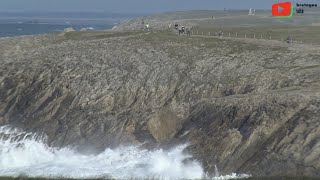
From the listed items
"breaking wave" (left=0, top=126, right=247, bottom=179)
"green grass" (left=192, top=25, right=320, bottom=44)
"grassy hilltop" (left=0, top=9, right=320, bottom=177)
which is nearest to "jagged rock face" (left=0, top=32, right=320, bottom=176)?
"grassy hilltop" (left=0, top=9, right=320, bottom=177)

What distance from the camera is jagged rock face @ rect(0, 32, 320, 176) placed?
40.0 metres

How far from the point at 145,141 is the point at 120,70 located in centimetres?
1370

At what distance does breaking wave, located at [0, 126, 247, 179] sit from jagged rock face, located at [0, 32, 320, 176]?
4.26 feet

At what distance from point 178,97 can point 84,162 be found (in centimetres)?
1246

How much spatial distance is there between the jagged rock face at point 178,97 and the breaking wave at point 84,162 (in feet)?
4.26

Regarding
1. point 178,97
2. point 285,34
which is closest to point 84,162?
point 178,97

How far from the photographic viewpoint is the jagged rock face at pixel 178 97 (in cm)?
4000

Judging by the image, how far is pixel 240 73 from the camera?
5500 centimetres

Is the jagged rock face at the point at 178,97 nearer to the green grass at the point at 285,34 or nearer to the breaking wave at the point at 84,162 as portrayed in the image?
the breaking wave at the point at 84,162

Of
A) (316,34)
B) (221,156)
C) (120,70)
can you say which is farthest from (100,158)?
(316,34)

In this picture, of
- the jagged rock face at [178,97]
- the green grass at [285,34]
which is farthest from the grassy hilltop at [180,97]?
the green grass at [285,34]

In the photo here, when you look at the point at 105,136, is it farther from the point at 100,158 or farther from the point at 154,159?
the point at 154,159

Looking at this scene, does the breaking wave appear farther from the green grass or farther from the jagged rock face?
the green grass

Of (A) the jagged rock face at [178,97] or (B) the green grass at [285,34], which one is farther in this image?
(B) the green grass at [285,34]
